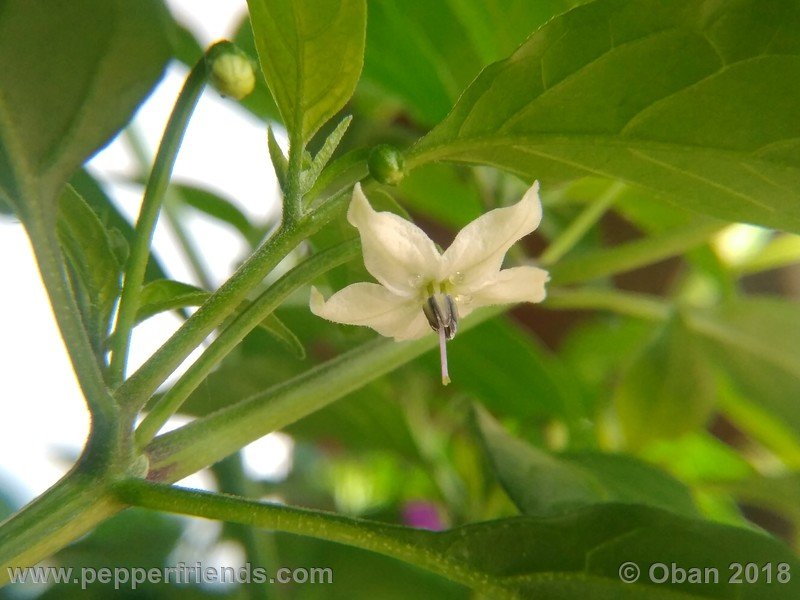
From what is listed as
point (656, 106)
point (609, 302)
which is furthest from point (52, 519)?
point (609, 302)

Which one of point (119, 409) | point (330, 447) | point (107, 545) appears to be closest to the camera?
point (119, 409)

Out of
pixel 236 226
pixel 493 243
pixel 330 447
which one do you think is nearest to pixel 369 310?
pixel 493 243

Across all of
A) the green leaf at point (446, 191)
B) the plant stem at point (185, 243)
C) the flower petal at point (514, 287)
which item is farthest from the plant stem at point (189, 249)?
the flower petal at point (514, 287)

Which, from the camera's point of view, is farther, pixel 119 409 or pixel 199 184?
pixel 199 184

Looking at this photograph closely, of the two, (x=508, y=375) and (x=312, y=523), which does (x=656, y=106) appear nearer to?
(x=312, y=523)

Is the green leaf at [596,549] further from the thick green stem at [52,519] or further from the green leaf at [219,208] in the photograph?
the green leaf at [219,208]

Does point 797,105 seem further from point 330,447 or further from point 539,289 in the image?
point 330,447
